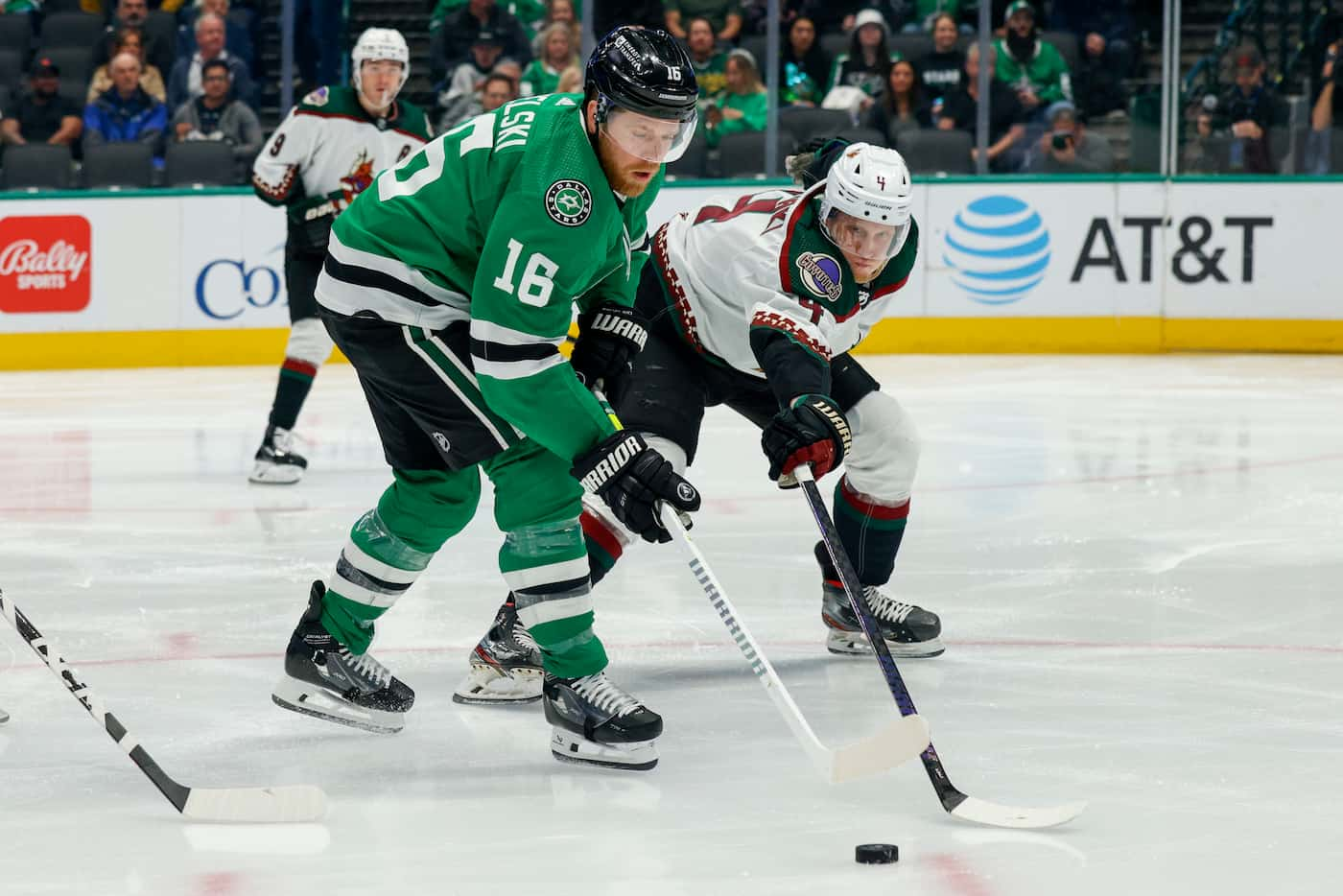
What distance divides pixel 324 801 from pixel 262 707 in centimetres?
68

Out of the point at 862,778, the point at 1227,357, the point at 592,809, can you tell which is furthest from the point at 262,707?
the point at 1227,357

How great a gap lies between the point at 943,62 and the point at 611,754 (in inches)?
299

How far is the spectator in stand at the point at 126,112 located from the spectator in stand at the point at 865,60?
3.43 metres

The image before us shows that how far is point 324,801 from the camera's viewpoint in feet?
8.85

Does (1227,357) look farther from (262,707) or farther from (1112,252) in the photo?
(262,707)

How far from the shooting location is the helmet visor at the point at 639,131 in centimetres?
270

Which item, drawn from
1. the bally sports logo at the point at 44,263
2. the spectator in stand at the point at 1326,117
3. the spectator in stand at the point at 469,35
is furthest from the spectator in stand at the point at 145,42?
the spectator in stand at the point at 1326,117

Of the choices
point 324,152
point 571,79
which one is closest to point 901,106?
point 571,79

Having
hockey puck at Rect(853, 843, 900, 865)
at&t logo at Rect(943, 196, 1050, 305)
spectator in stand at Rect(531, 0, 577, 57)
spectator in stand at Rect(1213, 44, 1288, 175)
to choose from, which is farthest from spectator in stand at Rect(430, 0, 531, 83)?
hockey puck at Rect(853, 843, 900, 865)

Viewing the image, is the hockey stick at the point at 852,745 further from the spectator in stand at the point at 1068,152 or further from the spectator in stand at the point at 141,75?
the spectator in stand at the point at 141,75

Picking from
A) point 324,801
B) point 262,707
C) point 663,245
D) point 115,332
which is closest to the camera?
point 324,801

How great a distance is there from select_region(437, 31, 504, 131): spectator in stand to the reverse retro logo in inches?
273

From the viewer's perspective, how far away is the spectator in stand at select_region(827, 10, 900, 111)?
9.98 meters

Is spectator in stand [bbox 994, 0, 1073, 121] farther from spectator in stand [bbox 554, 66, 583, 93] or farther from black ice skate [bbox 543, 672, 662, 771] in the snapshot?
black ice skate [bbox 543, 672, 662, 771]
